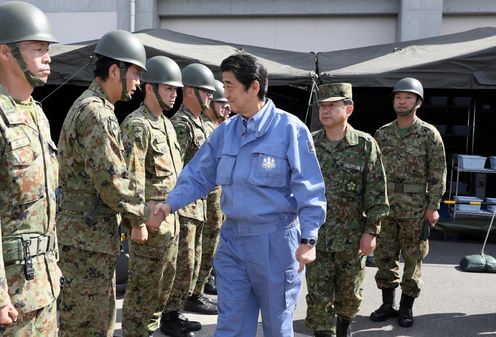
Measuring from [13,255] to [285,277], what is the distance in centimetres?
130

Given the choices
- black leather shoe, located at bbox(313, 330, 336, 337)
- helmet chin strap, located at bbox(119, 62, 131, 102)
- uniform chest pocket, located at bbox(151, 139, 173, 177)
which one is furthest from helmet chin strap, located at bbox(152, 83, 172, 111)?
black leather shoe, located at bbox(313, 330, 336, 337)

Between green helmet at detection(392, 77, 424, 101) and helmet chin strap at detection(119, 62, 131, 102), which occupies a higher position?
green helmet at detection(392, 77, 424, 101)

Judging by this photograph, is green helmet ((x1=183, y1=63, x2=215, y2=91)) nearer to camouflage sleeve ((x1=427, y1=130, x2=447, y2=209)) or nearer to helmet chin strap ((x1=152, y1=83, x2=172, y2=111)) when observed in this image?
helmet chin strap ((x1=152, y1=83, x2=172, y2=111))

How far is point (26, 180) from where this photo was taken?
2.33 m

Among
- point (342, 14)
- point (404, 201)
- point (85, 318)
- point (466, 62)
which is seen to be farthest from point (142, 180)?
point (342, 14)

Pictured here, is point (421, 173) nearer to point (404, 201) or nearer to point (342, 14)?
point (404, 201)

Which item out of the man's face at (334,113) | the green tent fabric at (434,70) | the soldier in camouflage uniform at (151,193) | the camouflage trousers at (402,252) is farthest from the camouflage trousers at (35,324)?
the green tent fabric at (434,70)

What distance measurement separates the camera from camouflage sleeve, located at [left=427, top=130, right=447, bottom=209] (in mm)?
5008

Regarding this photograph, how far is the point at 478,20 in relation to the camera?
12.0m

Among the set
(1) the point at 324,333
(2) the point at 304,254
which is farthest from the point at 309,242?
(1) the point at 324,333

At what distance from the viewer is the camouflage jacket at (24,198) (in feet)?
7.45

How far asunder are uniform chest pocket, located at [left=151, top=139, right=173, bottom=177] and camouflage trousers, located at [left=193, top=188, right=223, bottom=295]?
1.33 m

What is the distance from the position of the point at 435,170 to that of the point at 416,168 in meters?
0.16

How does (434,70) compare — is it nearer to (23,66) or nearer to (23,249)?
(23,66)
